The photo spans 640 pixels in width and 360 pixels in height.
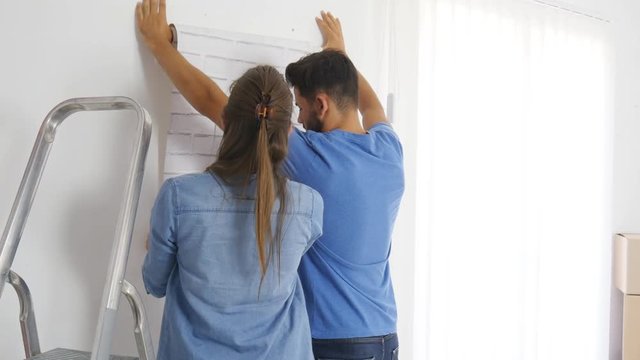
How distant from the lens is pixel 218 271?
3.89ft

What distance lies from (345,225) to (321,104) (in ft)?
0.95

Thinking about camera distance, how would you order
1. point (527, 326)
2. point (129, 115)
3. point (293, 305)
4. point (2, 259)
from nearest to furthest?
point (2, 259)
point (293, 305)
point (129, 115)
point (527, 326)

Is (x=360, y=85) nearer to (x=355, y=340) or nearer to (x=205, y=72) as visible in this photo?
(x=205, y=72)

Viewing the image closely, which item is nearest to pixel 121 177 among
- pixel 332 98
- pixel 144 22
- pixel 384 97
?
pixel 144 22

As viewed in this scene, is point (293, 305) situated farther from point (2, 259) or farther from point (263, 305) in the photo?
point (2, 259)

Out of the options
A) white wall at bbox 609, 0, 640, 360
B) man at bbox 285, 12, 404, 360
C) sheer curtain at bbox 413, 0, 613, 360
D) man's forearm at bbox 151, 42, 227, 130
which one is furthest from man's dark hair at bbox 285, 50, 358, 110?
white wall at bbox 609, 0, 640, 360

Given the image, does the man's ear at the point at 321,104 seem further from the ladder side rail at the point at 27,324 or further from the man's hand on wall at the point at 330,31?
the ladder side rail at the point at 27,324

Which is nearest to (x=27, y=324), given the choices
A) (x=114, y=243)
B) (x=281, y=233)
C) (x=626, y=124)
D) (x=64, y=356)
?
(x=64, y=356)

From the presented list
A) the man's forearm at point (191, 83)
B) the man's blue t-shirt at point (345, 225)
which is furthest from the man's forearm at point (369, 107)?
the man's forearm at point (191, 83)

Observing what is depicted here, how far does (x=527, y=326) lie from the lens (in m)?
2.77

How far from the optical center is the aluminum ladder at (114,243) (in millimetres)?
1120

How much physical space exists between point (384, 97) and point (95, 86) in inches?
38.8

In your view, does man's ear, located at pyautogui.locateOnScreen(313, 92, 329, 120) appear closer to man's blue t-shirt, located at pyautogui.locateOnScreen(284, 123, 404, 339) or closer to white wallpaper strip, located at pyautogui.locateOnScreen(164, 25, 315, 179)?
man's blue t-shirt, located at pyautogui.locateOnScreen(284, 123, 404, 339)

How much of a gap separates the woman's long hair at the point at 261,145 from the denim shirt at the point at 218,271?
0.02 meters
